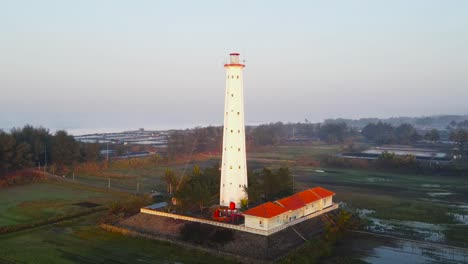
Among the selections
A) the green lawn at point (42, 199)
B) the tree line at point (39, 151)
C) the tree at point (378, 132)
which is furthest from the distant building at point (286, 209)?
the tree at point (378, 132)

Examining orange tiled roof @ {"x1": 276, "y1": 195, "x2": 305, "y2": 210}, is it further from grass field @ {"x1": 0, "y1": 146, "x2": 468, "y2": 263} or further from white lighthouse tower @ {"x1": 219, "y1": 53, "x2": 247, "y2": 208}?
grass field @ {"x1": 0, "y1": 146, "x2": 468, "y2": 263}

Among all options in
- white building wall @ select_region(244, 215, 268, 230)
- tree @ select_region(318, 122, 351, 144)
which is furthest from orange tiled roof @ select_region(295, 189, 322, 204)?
tree @ select_region(318, 122, 351, 144)

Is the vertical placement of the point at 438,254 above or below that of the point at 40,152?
below

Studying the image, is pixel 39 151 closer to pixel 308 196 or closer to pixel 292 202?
pixel 308 196

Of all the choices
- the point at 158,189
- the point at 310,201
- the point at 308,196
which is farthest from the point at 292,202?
the point at 158,189

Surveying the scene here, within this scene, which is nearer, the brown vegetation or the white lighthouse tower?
the white lighthouse tower

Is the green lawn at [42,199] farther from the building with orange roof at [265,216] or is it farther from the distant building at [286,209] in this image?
the distant building at [286,209]

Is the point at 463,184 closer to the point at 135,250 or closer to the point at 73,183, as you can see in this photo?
the point at 135,250

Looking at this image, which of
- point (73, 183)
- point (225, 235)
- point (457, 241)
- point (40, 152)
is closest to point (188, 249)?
point (225, 235)
